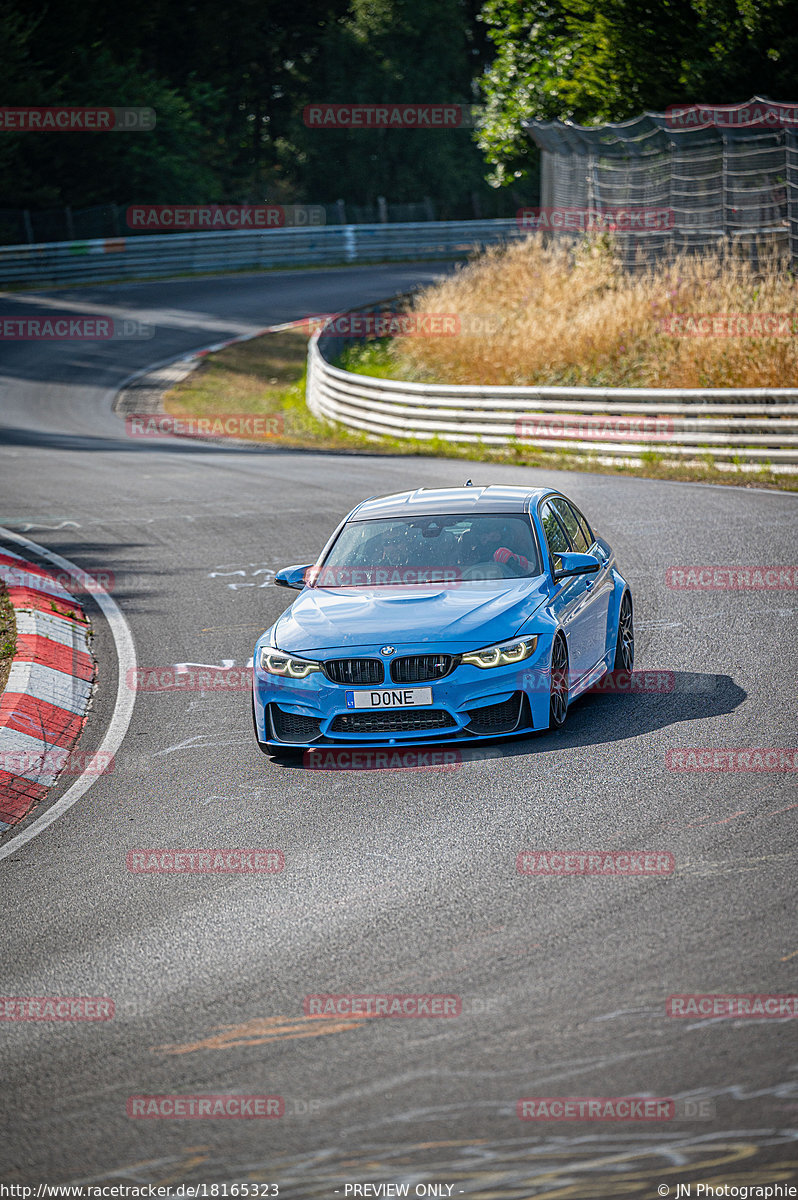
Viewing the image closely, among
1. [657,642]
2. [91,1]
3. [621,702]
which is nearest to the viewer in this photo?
[621,702]

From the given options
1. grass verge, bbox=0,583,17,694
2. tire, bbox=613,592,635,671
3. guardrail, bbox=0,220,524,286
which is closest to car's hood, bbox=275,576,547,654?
tire, bbox=613,592,635,671

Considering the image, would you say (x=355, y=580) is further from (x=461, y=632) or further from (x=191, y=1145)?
(x=191, y=1145)

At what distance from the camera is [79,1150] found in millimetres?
4418

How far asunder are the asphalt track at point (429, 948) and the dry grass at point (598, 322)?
40.6 ft

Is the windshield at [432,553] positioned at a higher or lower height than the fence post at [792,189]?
lower

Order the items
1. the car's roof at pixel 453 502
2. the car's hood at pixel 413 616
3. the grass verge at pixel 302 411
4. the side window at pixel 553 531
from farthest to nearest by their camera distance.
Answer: the grass verge at pixel 302 411 → the car's roof at pixel 453 502 → the side window at pixel 553 531 → the car's hood at pixel 413 616

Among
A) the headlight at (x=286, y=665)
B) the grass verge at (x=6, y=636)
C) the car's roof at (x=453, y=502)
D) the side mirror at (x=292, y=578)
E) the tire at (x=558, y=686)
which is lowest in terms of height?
the grass verge at (x=6, y=636)

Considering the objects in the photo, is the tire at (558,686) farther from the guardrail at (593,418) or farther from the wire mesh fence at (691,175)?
the wire mesh fence at (691,175)

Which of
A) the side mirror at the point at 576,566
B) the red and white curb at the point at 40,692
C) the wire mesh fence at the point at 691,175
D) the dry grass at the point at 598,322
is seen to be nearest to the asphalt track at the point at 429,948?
the red and white curb at the point at 40,692

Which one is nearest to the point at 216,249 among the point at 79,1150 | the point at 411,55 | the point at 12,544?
the point at 411,55

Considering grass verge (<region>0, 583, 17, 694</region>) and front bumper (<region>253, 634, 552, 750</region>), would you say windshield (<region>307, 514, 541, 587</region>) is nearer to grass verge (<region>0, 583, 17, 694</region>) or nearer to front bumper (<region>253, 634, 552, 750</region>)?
front bumper (<region>253, 634, 552, 750</region>)

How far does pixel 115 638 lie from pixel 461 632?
4.90 meters

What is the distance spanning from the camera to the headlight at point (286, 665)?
855cm

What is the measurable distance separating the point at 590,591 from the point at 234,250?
141ft
